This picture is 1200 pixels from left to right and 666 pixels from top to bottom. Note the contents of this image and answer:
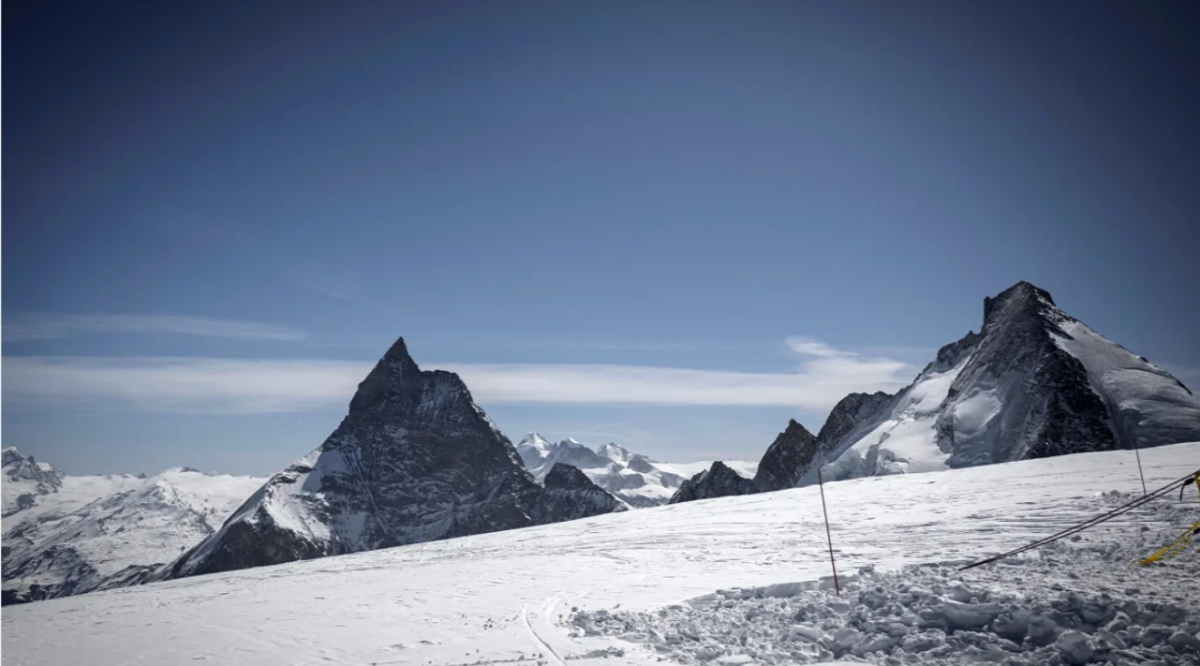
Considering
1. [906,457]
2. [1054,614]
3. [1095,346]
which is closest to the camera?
[1054,614]

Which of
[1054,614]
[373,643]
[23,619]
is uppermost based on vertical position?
[1054,614]

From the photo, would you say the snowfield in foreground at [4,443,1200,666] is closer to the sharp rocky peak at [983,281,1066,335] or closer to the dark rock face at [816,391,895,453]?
the sharp rocky peak at [983,281,1066,335]

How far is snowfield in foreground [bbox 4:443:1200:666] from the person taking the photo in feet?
27.1

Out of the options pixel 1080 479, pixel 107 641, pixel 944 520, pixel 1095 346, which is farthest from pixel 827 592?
pixel 1095 346

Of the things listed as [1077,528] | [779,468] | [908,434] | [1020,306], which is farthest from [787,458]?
[1077,528]

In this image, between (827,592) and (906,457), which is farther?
(906,457)

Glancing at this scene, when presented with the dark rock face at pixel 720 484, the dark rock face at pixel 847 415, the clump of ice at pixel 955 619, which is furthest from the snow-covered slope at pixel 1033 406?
the clump of ice at pixel 955 619

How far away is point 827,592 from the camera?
1104cm

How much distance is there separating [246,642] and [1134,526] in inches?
786

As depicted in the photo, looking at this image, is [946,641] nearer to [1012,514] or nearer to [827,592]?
[827,592]

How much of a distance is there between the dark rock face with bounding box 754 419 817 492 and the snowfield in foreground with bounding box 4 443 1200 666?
256 ft

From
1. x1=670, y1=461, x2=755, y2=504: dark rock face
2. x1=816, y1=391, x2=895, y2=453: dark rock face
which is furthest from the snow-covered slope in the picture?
x1=670, y1=461, x2=755, y2=504: dark rock face

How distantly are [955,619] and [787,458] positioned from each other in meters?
98.8

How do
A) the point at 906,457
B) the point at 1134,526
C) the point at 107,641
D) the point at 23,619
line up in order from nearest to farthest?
the point at 107,641
the point at 1134,526
the point at 23,619
the point at 906,457
